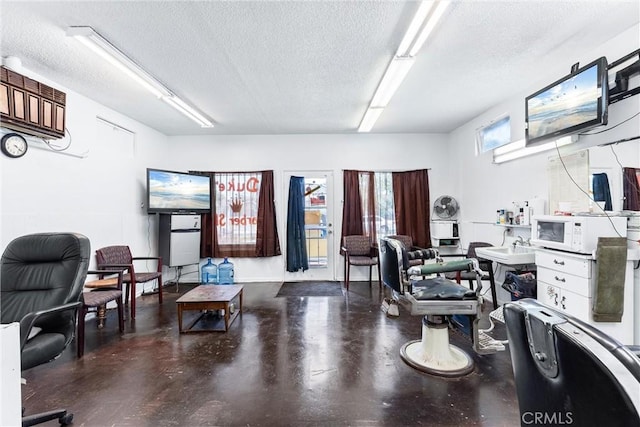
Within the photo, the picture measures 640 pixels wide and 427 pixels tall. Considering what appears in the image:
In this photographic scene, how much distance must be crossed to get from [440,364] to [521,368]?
180cm

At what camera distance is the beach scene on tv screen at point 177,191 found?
14.4 feet

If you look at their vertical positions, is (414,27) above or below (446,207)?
above

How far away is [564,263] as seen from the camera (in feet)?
7.72

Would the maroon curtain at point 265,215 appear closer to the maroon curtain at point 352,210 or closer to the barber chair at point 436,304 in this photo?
the maroon curtain at point 352,210

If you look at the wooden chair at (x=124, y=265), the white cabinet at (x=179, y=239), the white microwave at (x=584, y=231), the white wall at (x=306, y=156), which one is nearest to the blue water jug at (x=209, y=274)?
the white cabinet at (x=179, y=239)


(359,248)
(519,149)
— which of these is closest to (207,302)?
(359,248)

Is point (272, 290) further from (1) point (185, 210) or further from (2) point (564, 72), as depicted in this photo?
(2) point (564, 72)

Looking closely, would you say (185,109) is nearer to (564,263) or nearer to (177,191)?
(177,191)

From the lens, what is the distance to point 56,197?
3.12 meters

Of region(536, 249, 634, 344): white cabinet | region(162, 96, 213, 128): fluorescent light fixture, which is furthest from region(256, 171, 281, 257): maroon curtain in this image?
region(536, 249, 634, 344): white cabinet

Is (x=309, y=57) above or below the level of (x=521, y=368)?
above

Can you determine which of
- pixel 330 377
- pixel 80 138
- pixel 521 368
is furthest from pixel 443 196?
pixel 80 138

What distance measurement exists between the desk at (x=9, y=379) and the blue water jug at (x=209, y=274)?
14.0 feet

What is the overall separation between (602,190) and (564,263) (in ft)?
2.50
